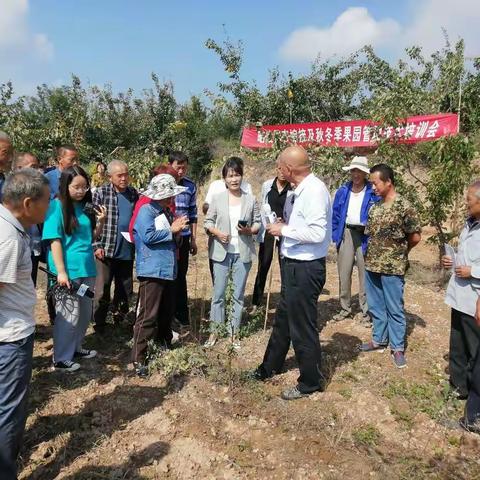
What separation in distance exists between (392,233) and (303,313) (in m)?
1.23

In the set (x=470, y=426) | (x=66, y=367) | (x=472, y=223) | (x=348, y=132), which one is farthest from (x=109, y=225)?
(x=348, y=132)

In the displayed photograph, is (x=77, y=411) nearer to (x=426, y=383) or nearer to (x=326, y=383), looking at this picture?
(x=326, y=383)

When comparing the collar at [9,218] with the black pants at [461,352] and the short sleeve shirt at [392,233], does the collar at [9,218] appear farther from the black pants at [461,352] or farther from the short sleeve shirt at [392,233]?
the black pants at [461,352]

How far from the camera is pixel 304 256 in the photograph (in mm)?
3145

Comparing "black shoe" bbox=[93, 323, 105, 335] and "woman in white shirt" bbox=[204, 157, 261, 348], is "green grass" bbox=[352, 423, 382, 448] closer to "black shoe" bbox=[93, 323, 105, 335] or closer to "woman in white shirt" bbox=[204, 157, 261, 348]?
"woman in white shirt" bbox=[204, 157, 261, 348]

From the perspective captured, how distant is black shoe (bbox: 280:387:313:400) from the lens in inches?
132

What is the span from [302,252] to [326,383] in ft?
3.94

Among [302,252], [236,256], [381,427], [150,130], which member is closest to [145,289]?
[236,256]

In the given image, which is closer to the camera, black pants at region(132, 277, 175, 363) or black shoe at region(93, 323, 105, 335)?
black pants at region(132, 277, 175, 363)

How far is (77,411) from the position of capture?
3.17m

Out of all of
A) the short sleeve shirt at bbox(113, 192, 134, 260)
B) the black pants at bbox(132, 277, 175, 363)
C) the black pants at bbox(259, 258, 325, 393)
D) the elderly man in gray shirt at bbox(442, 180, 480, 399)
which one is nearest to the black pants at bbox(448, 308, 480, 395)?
the elderly man in gray shirt at bbox(442, 180, 480, 399)

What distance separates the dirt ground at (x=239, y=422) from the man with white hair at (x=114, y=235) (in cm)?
61

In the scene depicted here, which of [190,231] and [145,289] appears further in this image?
[190,231]

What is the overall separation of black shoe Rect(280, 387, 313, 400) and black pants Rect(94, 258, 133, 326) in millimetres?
1956
